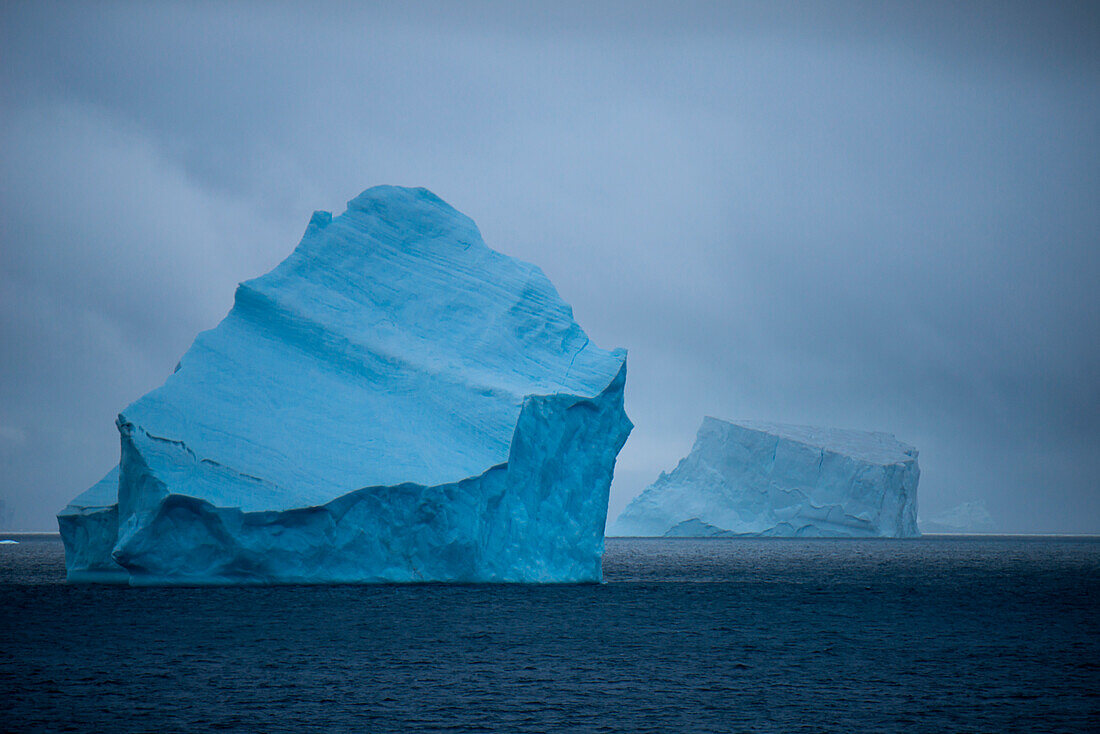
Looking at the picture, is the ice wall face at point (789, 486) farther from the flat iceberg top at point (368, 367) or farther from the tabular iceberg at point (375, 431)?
the flat iceberg top at point (368, 367)

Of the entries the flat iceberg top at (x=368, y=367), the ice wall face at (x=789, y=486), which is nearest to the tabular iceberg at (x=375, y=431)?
the flat iceberg top at (x=368, y=367)

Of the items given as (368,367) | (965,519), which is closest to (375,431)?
(368,367)

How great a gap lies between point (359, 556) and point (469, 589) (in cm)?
465

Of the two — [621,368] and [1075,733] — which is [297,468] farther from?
[1075,733]

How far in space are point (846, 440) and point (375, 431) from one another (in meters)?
42.9

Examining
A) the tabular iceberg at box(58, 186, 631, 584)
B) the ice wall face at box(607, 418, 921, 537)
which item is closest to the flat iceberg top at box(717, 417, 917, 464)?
the ice wall face at box(607, 418, 921, 537)

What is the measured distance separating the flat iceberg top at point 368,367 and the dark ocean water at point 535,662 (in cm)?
266

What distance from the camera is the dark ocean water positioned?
9.79 m

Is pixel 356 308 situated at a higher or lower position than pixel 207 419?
higher

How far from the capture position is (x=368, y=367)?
22188 mm

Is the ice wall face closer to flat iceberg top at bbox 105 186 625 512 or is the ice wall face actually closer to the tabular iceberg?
the tabular iceberg

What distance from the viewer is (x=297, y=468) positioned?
19.3 metres

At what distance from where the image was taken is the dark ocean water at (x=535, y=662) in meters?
9.79

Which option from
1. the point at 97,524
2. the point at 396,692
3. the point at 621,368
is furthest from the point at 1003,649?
the point at 97,524
